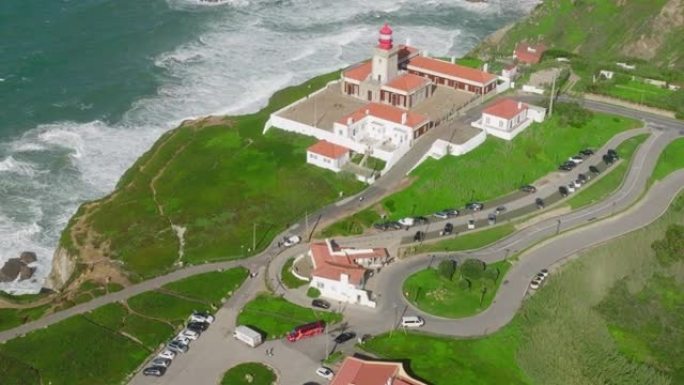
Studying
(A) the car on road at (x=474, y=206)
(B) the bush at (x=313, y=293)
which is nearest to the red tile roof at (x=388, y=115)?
(A) the car on road at (x=474, y=206)

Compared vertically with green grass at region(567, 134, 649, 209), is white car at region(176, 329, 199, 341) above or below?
below

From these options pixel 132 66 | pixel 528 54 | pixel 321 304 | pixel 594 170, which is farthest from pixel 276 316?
pixel 132 66

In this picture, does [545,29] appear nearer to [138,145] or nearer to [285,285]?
[138,145]

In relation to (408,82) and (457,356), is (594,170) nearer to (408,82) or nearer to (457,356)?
(408,82)

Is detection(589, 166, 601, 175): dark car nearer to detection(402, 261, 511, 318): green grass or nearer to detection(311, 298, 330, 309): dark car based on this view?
detection(402, 261, 511, 318): green grass

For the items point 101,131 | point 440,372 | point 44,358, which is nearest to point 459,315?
point 440,372

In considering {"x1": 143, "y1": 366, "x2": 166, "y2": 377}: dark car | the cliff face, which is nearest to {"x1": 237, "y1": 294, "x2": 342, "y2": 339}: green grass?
{"x1": 143, "y1": 366, "x2": 166, "y2": 377}: dark car

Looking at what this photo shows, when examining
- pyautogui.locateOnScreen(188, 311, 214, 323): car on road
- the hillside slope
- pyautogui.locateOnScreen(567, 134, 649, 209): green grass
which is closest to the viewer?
pyautogui.locateOnScreen(188, 311, 214, 323): car on road
